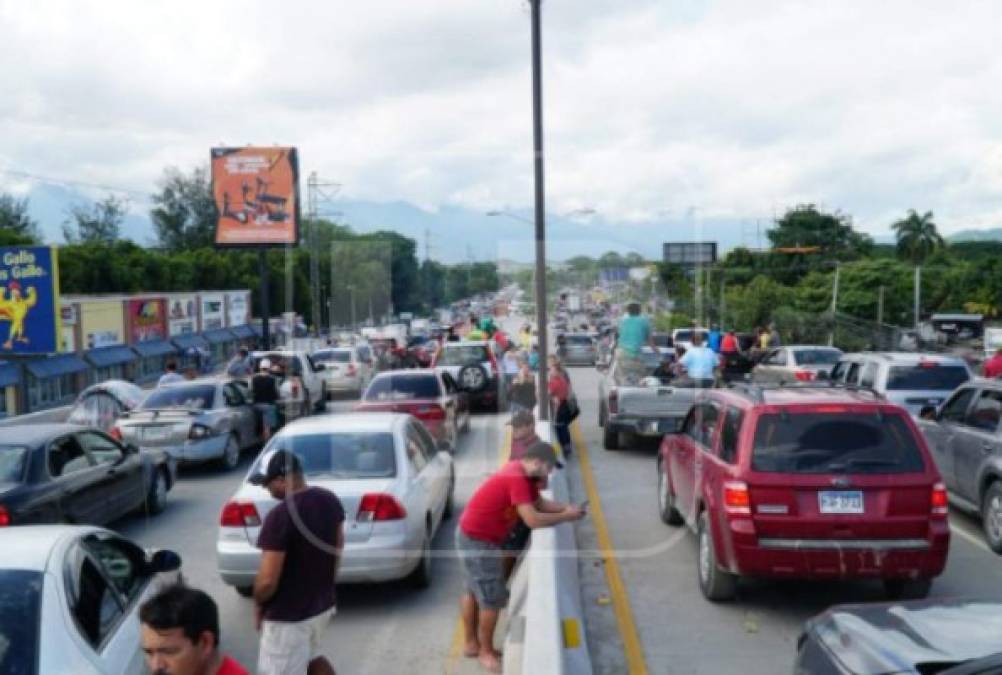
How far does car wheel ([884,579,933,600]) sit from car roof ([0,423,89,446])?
792 centimetres

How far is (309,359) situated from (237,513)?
655 inches

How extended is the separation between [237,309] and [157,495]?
56.8 m

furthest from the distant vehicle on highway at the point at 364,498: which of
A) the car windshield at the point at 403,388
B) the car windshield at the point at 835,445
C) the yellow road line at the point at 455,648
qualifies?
the car windshield at the point at 403,388

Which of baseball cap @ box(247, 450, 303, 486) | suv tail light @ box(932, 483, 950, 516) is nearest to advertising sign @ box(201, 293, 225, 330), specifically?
baseball cap @ box(247, 450, 303, 486)

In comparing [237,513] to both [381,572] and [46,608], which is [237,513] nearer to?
[381,572]

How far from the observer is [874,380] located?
15492 mm

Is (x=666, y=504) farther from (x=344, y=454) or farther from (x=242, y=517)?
(x=242, y=517)

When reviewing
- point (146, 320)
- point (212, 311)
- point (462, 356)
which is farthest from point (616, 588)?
point (212, 311)

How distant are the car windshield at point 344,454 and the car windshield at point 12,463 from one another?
236cm

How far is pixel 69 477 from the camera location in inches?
400

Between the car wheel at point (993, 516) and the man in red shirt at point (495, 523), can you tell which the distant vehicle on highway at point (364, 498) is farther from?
the car wheel at point (993, 516)

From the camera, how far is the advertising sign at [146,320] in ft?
159

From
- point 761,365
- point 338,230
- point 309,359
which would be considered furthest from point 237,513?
point 338,230

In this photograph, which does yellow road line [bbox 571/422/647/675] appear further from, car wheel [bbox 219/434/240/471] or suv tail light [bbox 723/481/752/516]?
car wheel [bbox 219/434/240/471]
